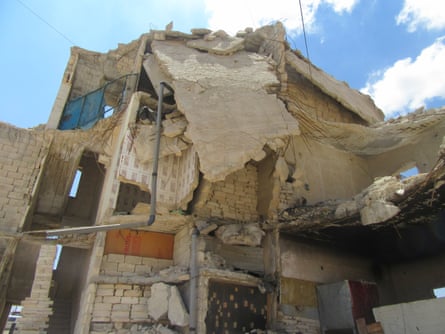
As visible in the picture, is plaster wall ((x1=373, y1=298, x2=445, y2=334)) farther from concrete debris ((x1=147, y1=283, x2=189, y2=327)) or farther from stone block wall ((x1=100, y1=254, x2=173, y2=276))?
stone block wall ((x1=100, y1=254, x2=173, y2=276))

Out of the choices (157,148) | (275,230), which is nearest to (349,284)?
(275,230)

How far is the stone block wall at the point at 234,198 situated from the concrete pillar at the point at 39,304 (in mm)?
3811

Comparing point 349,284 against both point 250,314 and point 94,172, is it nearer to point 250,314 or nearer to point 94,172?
point 250,314

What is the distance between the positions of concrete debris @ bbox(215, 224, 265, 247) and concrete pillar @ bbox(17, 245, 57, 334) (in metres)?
4.10

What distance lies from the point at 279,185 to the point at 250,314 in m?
3.16

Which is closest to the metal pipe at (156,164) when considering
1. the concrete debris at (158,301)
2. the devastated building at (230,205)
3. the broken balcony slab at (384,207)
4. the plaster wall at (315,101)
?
the devastated building at (230,205)

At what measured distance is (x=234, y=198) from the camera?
9.17 m

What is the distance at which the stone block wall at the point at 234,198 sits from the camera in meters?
8.68

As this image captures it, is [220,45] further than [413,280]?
Yes

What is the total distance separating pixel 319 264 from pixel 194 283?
353 cm

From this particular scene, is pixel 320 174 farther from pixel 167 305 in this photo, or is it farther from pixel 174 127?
pixel 167 305

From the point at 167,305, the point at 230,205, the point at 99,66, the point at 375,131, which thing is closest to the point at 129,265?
the point at 167,305

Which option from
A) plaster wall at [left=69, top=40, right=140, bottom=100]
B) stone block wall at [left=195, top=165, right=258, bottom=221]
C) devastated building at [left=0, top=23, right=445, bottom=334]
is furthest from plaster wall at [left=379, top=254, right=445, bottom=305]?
plaster wall at [left=69, top=40, right=140, bottom=100]

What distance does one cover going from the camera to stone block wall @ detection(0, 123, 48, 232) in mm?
8945
